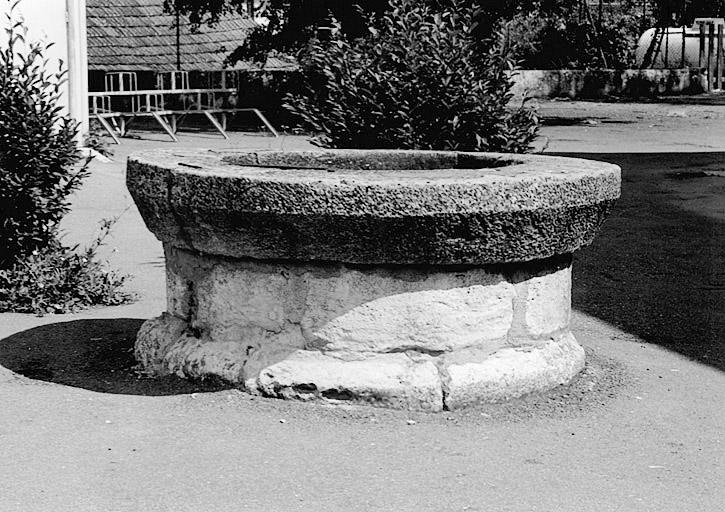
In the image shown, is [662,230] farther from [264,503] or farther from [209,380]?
[264,503]

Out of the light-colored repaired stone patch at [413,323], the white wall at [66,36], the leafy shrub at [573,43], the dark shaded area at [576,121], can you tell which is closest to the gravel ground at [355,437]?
the light-colored repaired stone patch at [413,323]

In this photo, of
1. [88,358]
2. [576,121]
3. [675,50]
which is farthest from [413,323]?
[675,50]

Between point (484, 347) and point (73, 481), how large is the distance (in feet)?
5.62

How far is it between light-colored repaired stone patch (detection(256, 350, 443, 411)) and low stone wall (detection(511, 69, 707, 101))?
23.8 m

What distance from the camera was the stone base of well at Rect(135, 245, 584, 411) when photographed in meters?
4.60

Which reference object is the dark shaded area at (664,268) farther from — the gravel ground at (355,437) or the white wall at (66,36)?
the white wall at (66,36)

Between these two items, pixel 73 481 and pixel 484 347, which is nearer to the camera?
pixel 73 481

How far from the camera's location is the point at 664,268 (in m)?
8.16

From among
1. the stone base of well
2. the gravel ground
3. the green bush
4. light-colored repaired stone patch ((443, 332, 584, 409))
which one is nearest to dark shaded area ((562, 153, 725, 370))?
the gravel ground

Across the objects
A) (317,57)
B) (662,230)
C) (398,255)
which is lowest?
(662,230)

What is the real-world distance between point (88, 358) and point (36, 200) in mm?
Answer: 1331

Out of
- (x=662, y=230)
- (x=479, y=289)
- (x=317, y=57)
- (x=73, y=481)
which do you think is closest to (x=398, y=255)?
(x=479, y=289)

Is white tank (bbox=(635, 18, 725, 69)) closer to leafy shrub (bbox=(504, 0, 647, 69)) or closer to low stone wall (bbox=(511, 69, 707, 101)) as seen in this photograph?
leafy shrub (bbox=(504, 0, 647, 69))

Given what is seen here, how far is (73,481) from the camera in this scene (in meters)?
3.84
